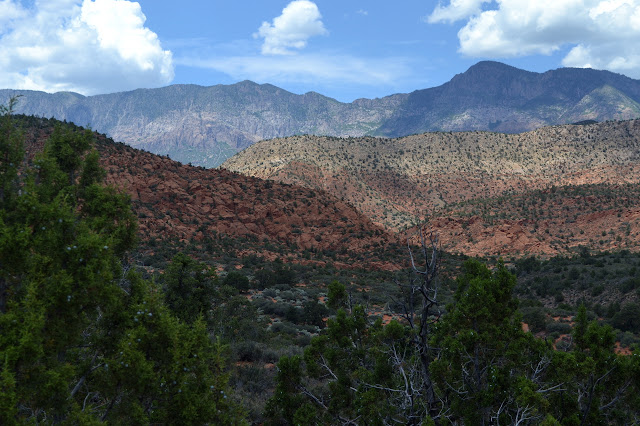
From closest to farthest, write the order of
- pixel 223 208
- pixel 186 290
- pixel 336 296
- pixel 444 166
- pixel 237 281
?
pixel 336 296, pixel 186 290, pixel 237 281, pixel 223 208, pixel 444 166

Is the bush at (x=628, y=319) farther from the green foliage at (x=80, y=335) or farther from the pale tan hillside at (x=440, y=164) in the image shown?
the pale tan hillside at (x=440, y=164)

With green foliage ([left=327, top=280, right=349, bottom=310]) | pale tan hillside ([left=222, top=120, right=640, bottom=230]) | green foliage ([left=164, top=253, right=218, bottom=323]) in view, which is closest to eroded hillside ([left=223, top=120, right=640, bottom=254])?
→ pale tan hillside ([left=222, top=120, right=640, bottom=230])

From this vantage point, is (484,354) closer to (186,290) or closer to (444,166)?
(186,290)

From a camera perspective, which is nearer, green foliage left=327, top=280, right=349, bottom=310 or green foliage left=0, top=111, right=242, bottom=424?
green foliage left=0, top=111, right=242, bottom=424

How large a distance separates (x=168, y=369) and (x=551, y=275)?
112ft

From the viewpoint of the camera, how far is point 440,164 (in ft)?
320

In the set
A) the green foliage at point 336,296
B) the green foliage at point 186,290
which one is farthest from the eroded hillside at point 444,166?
the green foliage at point 336,296

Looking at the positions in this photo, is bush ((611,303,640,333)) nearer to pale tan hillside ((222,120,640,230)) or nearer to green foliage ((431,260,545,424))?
green foliage ((431,260,545,424))

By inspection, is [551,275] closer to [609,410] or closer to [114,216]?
[609,410]

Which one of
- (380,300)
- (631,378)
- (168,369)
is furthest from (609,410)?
(380,300)

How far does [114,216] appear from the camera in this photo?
7.46 metres

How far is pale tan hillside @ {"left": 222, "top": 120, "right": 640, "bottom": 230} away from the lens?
268 feet

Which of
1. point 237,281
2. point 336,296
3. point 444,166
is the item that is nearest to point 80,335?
point 336,296

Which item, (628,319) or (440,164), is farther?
(440,164)
